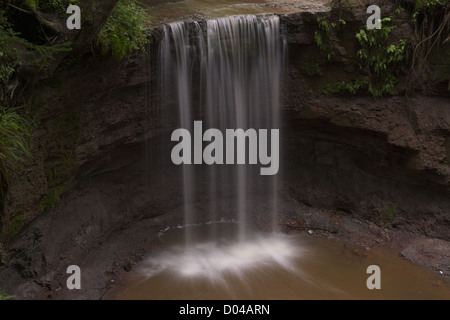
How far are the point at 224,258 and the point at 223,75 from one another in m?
3.59

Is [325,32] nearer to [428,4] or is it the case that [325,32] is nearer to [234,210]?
[428,4]

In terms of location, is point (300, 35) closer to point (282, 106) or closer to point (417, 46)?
point (282, 106)

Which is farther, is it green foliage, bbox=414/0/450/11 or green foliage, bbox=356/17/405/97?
green foliage, bbox=356/17/405/97

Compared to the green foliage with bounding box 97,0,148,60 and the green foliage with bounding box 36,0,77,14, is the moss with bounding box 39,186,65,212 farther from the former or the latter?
the green foliage with bounding box 36,0,77,14

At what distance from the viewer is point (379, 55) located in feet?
31.0

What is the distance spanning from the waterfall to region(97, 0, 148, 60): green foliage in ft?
2.05

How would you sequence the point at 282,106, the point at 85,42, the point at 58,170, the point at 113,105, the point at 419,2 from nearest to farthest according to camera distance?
1. the point at 85,42
2. the point at 58,170
3. the point at 113,105
4. the point at 419,2
5. the point at 282,106

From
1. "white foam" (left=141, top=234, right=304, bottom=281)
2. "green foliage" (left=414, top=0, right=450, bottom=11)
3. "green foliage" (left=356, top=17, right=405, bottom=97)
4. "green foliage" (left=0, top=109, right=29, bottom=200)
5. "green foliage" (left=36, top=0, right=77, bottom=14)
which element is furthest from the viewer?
"green foliage" (left=356, top=17, right=405, bottom=97)

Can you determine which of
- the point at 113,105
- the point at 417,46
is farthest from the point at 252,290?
the point at 417,46

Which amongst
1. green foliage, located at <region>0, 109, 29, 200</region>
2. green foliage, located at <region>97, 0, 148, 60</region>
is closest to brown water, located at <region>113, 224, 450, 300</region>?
green foliage, located at <region>0, 109, 29, 200</region>

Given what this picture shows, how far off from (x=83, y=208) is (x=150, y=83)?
2.62 m

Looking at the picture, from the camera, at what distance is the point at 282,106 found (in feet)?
32.6

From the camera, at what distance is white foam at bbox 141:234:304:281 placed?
8.49 m

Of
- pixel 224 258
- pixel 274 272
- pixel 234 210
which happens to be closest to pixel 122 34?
pixel 224 258
